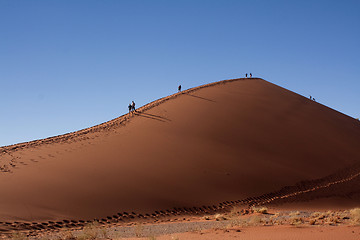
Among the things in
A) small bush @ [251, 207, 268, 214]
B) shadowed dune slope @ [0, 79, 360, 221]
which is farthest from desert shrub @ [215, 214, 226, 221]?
shadowed dune slope @ [0, 79, 360, 221]

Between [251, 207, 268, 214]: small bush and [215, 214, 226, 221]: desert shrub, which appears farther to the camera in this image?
[251, 207, 268, 214]: small bush

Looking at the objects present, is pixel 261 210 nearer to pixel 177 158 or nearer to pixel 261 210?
pixel 261 210

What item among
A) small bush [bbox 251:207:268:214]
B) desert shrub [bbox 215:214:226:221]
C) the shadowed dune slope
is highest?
the shadowed dune slope

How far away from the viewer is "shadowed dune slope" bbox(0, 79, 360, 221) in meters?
18.5

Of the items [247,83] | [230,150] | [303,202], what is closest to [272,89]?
[247,83]

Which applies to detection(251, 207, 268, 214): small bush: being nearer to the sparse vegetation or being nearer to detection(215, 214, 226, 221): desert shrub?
the sparse vegetation

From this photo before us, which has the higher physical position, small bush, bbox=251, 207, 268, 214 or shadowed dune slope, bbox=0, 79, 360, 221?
shadowed dune slope, bbox=0, 79, 360, 221

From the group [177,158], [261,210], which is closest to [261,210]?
[261,210]

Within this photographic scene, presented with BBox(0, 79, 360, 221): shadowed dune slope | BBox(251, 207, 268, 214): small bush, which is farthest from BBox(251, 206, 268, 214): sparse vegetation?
BBox(0, 79, 360, 221): shadowed dune slope

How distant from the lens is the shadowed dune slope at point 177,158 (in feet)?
60.5

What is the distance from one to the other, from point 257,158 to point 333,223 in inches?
432

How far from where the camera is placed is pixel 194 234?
12.5 metres

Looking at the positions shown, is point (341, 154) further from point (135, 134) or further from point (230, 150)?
point (135, 134)

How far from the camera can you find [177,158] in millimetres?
23625
